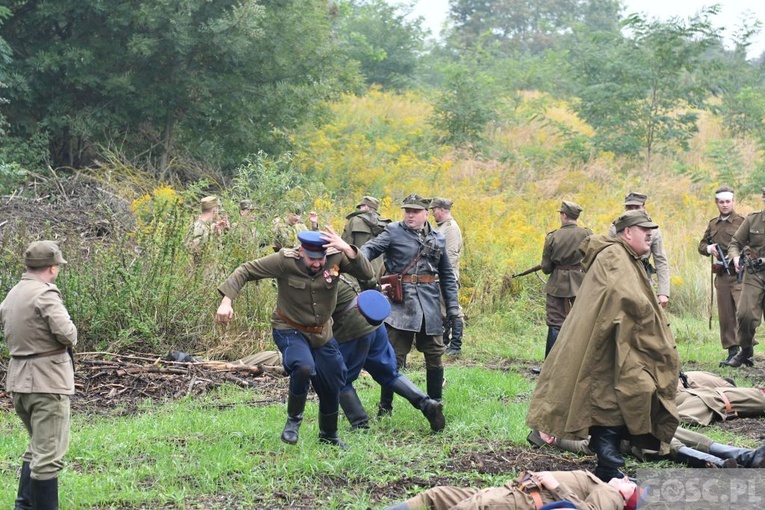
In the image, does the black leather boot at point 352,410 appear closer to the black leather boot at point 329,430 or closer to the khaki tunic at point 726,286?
the black leather boot at point 329,430

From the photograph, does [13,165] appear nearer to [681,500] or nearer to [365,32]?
[681,500]

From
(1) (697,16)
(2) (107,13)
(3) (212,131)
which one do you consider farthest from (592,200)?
(2) (107,13)

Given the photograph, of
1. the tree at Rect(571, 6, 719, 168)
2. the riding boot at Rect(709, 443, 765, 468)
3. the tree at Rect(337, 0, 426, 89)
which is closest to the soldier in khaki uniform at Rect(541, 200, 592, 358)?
the riding boot at Rect(709, 443, 765, 468)

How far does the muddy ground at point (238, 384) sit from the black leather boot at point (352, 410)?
1120 mm

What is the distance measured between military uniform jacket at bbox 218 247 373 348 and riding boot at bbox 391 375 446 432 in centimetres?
83

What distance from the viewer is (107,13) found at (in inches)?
726

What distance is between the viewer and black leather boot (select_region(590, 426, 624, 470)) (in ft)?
19.9

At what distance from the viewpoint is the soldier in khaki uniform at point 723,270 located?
11.6 metres

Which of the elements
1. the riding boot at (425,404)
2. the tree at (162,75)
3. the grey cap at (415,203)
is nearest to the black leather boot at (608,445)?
the riding boot at (425,404)

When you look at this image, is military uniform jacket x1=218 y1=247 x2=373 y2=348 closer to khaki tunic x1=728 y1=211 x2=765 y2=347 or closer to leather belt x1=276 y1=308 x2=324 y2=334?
leather belt x1=276 y1=308 x2=324 y2=334

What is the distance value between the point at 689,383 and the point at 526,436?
2069 millimetres

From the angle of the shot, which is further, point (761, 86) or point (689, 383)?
point (761, 86)

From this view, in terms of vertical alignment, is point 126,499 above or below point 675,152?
below

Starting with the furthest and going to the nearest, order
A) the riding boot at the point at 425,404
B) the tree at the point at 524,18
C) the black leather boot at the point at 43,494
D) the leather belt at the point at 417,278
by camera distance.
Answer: the tree at the point at 524,18
the leather belt at the point at 417,278
the riding boot at the point at 425,404
the black leather boot at the point at 43,494
